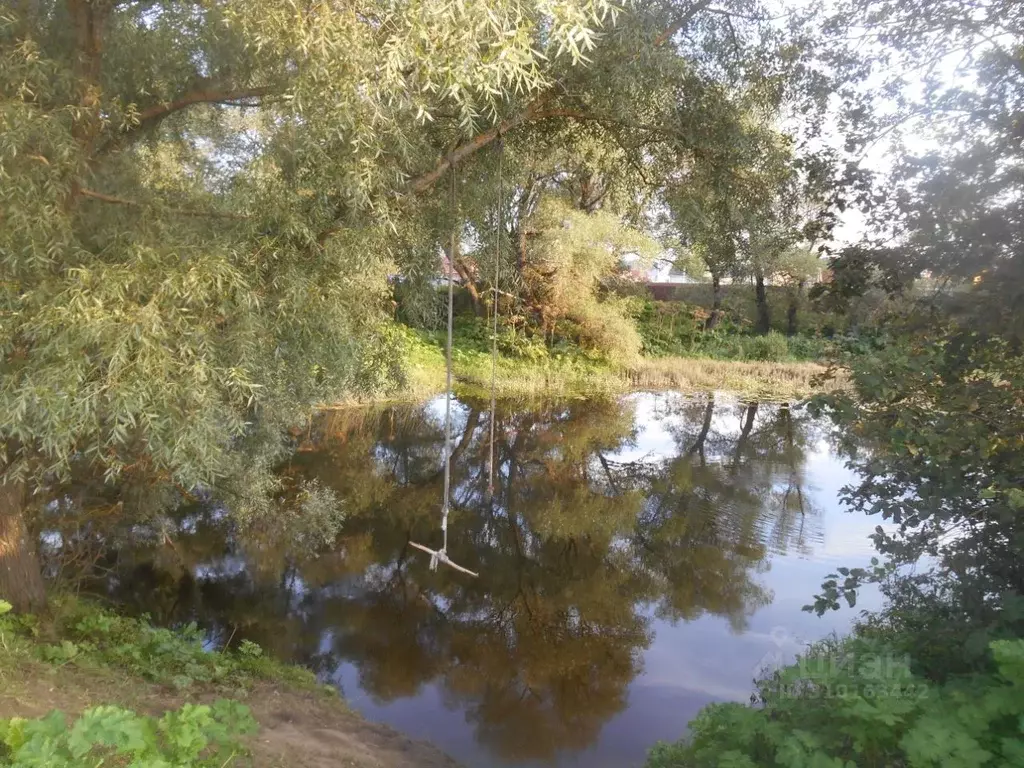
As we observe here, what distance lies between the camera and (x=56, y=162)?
3.75m

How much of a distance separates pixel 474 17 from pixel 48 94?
251 centimetres

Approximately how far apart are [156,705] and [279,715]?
31.6 inches

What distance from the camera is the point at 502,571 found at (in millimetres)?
8469

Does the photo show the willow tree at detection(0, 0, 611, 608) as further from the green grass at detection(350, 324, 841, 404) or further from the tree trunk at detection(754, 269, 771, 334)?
the tree trunk at detection(754, 269, 771, 334)

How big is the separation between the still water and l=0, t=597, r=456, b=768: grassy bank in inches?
30.2

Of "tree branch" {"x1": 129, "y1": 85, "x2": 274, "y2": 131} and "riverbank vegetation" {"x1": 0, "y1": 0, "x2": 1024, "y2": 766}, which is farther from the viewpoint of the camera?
"tree branch" {"x1": 129, "y1": 85, "x2": 274, "y2": 131}

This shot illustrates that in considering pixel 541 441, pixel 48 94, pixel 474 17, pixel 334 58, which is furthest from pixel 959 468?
pixel 541 441

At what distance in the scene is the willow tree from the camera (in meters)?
3.28

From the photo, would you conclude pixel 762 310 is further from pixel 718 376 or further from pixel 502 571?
pixel 502 571

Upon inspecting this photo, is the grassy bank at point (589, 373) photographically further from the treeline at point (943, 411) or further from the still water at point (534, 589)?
the treeline at point (943, 411)

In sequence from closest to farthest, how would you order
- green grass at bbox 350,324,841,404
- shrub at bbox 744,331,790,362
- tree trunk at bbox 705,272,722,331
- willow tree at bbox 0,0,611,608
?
willow tree at bbox 0,0,611,608 < green grass at bbox 350,324,841,404 < shrub at bbox 744,331,790,362 < tree trunk at bbox 705,272,722,331

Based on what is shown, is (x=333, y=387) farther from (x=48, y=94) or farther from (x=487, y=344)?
(x=487, y=344)
